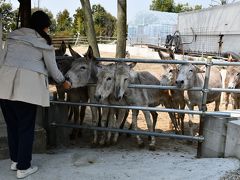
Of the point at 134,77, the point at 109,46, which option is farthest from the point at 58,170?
the point at 109,46

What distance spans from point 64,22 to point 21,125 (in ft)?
188

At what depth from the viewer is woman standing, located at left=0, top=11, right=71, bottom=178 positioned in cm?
414

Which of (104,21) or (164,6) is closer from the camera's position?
(104,21)

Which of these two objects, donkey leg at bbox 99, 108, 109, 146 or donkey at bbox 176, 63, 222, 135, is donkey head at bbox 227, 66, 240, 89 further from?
donkey leg at bbox 99, 108, 109, 146

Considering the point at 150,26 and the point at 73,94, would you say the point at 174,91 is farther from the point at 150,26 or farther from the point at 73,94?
the point at 150,26

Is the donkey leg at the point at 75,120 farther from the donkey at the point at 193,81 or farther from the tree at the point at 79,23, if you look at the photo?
the tree at the point at 79,23

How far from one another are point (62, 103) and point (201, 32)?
27736 mm

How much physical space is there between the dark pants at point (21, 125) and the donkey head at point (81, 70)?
4.77 feet

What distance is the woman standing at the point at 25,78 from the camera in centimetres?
414

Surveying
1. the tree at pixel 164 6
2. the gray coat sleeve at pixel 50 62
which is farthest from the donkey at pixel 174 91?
the tree at pixel 164 6

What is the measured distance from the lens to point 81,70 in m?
5.83

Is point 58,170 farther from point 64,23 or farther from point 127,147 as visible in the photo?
point 64,23

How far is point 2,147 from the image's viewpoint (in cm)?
495

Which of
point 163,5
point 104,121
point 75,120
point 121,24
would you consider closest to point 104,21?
point 163,5
